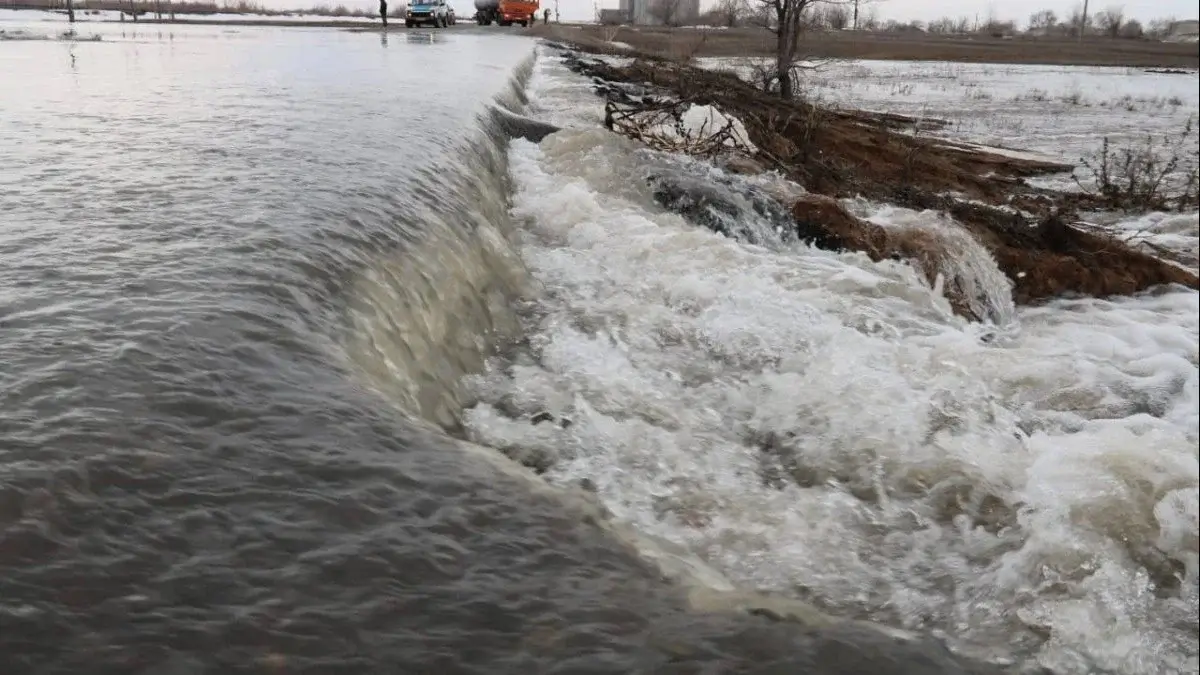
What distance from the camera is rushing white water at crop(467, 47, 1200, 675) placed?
3062mm

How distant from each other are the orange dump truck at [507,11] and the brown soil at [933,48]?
1579mm

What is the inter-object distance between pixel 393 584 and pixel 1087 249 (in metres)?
8.06

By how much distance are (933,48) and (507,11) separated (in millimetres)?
27638

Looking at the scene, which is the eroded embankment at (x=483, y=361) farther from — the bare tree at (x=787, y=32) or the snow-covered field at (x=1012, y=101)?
the bare tree at (x=787, y=32)

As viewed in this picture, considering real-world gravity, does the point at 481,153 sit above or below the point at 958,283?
above

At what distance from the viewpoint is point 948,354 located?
5.65 m

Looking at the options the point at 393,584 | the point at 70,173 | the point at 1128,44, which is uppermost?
the point at 1128,44

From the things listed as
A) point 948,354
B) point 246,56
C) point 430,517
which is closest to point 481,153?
point 948,354

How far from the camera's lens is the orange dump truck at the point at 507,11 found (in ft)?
182

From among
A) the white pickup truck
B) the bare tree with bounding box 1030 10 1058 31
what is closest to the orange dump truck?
the white pickup truck

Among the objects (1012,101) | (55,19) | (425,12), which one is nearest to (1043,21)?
(1012,101)

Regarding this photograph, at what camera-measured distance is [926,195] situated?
10656 millimetres

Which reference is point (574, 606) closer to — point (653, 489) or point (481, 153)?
point (653, 489)

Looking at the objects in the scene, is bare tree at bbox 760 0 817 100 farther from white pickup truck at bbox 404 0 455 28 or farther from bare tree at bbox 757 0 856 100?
white pickup truck at bbox 404 0 455 28
